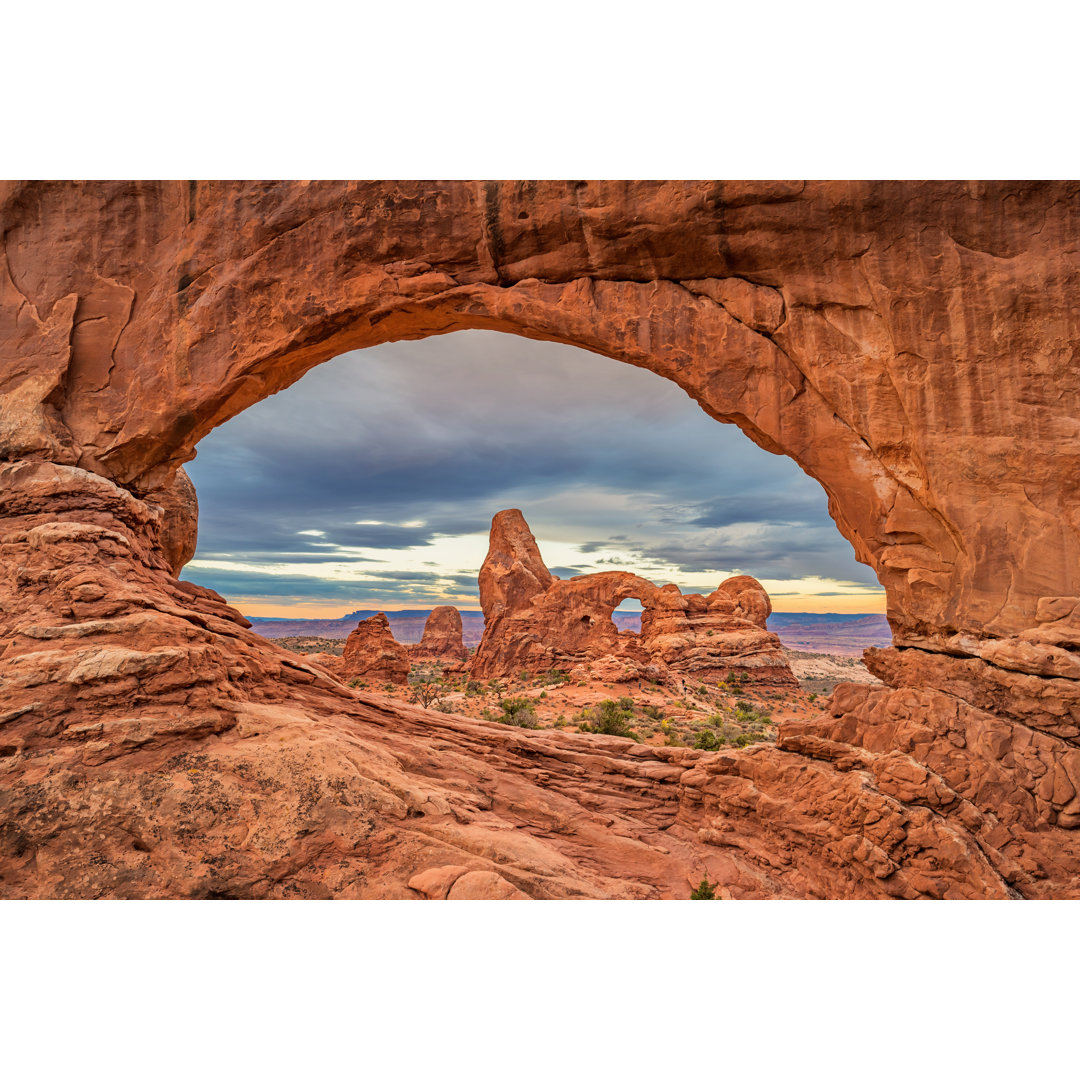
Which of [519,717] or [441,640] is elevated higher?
[519,717]

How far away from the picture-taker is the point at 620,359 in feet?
27.8

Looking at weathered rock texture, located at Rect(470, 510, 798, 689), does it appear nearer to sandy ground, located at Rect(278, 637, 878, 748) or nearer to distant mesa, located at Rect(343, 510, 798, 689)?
distant mesa, located at Rect(343, 510, 798, 689)

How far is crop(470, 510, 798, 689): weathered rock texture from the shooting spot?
32.5m

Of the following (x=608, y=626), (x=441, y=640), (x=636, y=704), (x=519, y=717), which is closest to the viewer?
(x=519, y=717)

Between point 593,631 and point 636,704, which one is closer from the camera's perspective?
point 636,704

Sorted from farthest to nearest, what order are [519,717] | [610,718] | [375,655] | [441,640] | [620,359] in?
[441,640]
[375,655]
[519,717]
[610,718]
[620,359]

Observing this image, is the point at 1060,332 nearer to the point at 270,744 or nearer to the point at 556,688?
A: the point at 270,744

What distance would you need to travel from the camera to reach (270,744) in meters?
6.36

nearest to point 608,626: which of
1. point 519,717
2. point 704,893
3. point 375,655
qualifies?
point 375,655

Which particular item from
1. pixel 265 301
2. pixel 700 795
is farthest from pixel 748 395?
pixel 265 301

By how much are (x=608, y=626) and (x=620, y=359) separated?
29.1 metres

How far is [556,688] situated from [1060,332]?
26484 mm

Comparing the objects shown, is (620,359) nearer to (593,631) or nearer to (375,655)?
(375,655)

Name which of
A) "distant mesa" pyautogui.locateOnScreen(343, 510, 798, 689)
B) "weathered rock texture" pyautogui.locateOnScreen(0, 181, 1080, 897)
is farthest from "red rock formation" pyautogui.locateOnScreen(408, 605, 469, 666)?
"weathered rock texture" pyautogui.locateOnScreen(0, 181, 1080, 897)
